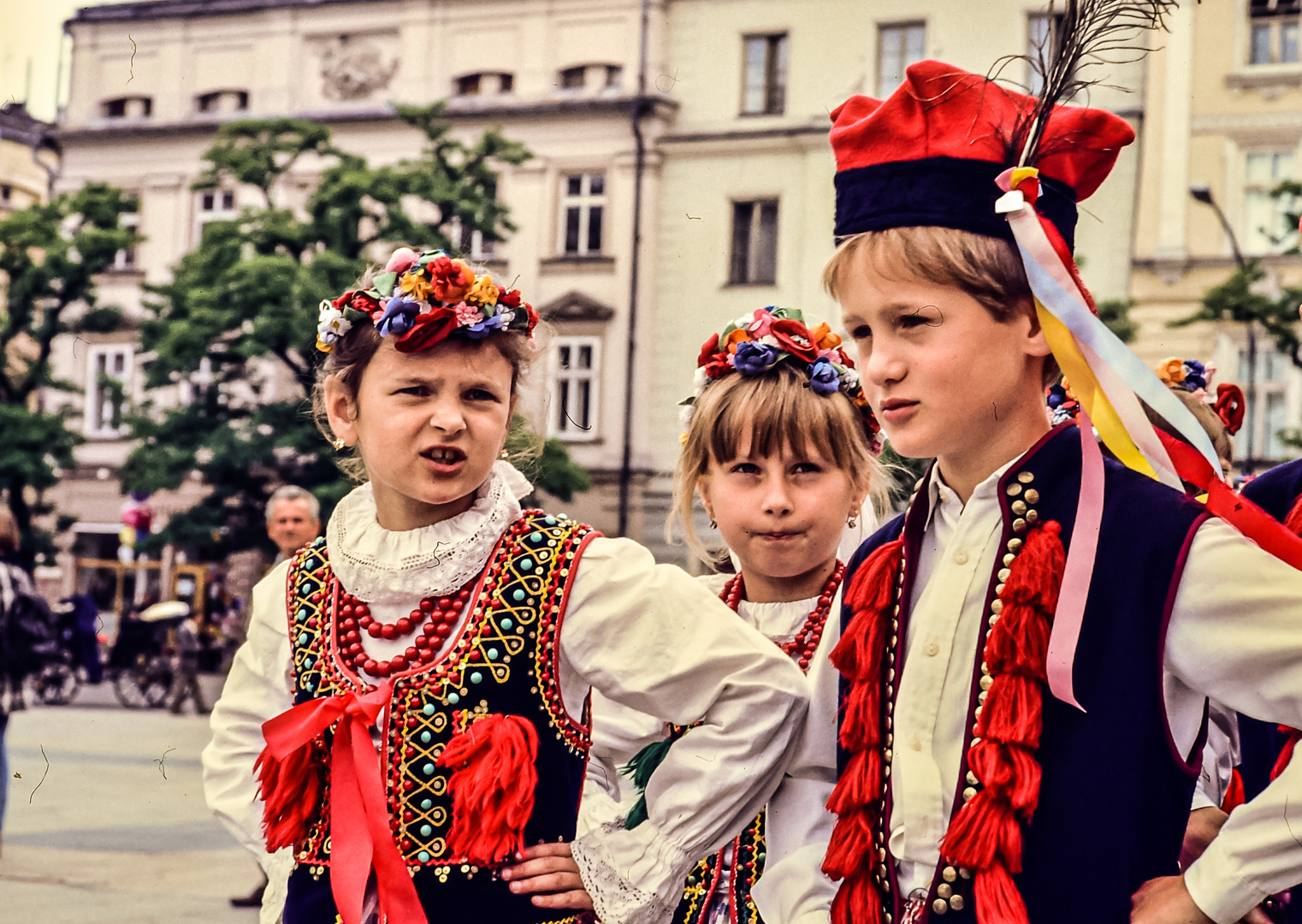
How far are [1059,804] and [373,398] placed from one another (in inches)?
48.5

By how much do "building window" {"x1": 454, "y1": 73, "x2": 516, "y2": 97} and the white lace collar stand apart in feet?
74.8

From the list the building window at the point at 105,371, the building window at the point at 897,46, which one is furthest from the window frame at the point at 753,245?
the building window at the point at 105,371

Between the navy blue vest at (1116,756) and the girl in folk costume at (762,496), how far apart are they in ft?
2.40

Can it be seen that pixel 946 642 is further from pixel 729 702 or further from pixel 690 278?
pixel 690 278

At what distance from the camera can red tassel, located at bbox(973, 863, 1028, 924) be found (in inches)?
68.6

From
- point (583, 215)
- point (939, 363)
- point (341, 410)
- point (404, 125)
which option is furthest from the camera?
point (404, 125)

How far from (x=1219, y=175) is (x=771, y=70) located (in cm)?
672

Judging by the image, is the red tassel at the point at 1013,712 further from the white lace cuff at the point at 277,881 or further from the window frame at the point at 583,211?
the window frame at the point at 583,211

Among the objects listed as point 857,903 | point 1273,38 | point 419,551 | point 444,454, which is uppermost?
point 1273,38

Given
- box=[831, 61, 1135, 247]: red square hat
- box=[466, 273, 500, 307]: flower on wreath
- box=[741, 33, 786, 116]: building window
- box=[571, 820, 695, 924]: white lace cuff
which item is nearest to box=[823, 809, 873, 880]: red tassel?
box=[571, 820, 695, 924]: white lace cuff

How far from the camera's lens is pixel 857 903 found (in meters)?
1.93

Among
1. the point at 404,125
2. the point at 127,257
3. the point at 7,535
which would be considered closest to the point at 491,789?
the point at 7,535

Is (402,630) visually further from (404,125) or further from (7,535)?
(404,125)

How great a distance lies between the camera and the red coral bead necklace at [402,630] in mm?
2301
